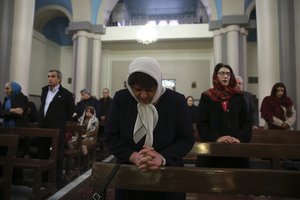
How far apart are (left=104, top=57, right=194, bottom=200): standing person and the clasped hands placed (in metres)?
0.02

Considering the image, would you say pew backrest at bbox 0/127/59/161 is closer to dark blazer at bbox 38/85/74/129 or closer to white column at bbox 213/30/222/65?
dark blazer at bbox 38/85/74/129

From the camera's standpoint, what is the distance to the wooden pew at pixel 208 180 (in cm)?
126

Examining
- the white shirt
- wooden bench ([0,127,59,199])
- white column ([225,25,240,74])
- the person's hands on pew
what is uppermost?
white column ([225,25,240,74])

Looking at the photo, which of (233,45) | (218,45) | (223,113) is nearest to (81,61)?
(218,45)

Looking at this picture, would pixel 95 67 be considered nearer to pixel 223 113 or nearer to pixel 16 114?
pixel 16 114

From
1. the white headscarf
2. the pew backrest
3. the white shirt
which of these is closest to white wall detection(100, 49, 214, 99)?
the white shirt

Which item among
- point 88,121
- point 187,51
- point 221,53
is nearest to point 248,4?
point 221,53

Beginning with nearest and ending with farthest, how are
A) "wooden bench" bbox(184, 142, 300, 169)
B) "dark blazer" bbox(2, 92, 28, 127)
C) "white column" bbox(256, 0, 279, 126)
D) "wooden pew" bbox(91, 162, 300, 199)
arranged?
"wooden pew" bbox(91, 162, 300, 199) < "wooden bench" bbox(184, 142, 300, 169) < "dark blazer" bbox(2, 92, 28, 127) < "white column" bbox(256, 0, 279, 126)

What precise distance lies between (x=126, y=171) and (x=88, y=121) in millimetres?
4664

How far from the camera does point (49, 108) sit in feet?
13.6

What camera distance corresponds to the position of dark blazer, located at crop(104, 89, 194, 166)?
1571mm

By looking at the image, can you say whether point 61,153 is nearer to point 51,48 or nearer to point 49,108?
point 49,108

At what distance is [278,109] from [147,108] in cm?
369

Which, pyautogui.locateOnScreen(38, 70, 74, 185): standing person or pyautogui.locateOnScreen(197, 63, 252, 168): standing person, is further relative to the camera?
pyautogui.locateOnScreen(38, 70, 74, 185): standing person
